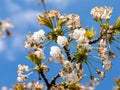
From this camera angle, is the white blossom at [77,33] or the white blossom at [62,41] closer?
the white blossom at [62,41]

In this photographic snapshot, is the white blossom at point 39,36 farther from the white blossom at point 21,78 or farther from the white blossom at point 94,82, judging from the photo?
the white blossom at point 94,82

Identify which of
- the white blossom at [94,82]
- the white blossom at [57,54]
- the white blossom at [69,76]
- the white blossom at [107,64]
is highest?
the white blossom at [57,54]

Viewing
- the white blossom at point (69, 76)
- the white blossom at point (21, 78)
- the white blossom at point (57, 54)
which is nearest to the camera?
the white blossom at point (69, 76)

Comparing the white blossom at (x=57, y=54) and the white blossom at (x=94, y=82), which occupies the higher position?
the white blossom at (x=57, y=54)

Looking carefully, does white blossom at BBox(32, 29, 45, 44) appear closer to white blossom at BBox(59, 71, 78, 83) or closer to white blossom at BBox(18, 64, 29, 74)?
white blossom at BBox(18, 64, 29, 74)

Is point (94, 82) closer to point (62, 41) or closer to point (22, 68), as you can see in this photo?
point (62, 41)

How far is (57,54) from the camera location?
2.87m

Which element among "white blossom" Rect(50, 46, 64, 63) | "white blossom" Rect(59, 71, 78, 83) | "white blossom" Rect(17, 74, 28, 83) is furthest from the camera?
"white blossom" Rect(17, 74, 28, 83)

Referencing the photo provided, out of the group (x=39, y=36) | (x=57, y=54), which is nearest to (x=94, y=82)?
(x=57, y=54)

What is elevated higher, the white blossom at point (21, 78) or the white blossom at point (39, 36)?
the white blossom at point (39, 36)

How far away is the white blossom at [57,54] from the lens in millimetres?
2830

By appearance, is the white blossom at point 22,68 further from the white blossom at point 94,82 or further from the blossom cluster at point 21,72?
the white blossom at point 94,82

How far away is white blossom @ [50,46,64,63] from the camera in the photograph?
2.83m

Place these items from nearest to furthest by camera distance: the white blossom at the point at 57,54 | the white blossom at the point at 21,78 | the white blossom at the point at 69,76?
the white blossom at the point at 69,76, the white blossom at the point at 57,54, the white blossom at the point at 21,78
